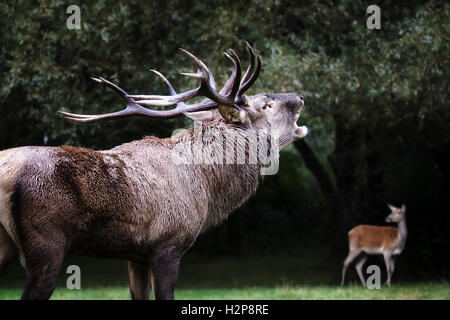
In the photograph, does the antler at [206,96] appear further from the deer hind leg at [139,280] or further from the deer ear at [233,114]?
the deer hind leg at [139,280]

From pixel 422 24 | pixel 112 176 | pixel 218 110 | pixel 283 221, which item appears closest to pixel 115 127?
pixel 422 24

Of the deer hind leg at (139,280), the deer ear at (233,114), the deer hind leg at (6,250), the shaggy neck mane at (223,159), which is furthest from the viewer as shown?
the deer ear at (233,114)

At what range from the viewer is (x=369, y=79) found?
36.3 ft

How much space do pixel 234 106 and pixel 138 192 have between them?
4.14 feet

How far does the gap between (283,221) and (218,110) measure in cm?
1779

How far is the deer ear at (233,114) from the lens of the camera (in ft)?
17.7

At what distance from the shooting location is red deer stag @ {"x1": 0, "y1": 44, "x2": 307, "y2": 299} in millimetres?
4129

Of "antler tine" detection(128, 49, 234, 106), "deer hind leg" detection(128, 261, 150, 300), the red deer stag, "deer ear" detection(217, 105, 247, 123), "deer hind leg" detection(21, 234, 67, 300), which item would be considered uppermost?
"antler tine" detection(128, 49, 234, 106)

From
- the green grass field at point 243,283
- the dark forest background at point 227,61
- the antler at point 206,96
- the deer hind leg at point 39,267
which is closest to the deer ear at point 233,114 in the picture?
the antler at point 206,96

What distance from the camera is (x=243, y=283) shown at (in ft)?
49.5

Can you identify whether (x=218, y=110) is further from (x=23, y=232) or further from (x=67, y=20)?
(x=67, y=20)

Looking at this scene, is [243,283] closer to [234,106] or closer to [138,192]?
[234,106]

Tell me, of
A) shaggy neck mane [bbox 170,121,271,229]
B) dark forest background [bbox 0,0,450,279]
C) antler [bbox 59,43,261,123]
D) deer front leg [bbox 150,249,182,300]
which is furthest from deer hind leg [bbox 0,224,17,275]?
dark forest background [bbox 0,0,450,279]

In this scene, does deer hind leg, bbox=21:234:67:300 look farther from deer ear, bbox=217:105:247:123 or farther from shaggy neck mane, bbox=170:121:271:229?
deer ear, bbox=217:105:247:123
